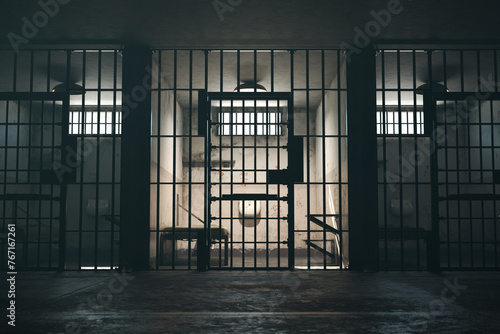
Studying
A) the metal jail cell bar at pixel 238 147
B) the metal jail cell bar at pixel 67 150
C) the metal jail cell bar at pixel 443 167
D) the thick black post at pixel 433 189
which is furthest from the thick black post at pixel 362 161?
the metal jail cell bar at pixel 67 150

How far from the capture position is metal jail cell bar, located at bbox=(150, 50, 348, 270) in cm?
844

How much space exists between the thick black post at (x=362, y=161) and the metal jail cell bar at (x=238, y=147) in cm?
27

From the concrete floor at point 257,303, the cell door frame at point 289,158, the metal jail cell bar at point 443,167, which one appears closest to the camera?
the concrete floor at point 257,303

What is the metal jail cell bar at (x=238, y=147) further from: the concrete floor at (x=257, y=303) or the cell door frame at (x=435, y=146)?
the cell door frame at (x=435, y=146)

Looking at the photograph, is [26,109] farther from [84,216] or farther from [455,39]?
[455,39]

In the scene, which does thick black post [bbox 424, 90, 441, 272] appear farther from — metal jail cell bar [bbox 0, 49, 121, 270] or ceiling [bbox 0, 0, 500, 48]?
metal jail cell bar [bbox 0, 49, 121, 270]

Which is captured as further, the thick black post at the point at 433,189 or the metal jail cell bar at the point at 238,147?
the metal jail cell bar at the point at 238,147

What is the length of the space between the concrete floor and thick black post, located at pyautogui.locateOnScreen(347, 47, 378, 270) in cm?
56

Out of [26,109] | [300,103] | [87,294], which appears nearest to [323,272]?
[87,294]

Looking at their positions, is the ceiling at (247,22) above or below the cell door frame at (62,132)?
above

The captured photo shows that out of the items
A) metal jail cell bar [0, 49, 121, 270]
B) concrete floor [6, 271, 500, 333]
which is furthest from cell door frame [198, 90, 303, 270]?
metal jail cell bar [0, 49, 121, 270]

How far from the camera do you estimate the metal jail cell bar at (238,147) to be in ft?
27.7

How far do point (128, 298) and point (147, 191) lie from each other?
124 inches

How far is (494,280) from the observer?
282 inches
